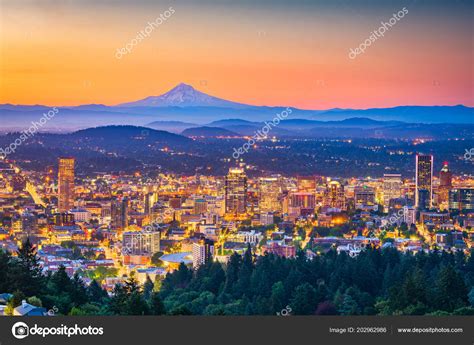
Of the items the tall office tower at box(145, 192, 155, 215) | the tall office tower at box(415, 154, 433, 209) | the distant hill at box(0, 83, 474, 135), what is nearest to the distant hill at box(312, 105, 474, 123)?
the distant hill at box(0, 83, 474, 135)

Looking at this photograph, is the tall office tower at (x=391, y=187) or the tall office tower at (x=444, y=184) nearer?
the tall office tower at (x=444, y=184)

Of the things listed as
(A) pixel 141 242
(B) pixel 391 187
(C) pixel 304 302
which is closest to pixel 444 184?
(B) pixel 391 187

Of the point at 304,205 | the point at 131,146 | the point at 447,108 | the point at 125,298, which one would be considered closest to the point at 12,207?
the point at 131,146

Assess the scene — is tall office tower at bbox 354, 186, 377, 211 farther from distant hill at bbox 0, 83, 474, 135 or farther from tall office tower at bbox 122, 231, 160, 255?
tall office tower at bbox 122, 231, 160, 255

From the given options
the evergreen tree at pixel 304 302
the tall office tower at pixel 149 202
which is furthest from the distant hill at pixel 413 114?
the evergreen tree at pixel 304 302

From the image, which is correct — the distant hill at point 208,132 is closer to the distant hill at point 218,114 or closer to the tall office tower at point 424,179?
the distant hill at point 218,114

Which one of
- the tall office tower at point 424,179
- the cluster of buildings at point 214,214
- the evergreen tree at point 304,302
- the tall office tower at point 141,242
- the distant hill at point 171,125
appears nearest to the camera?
the evergreen tree at point 304,302
